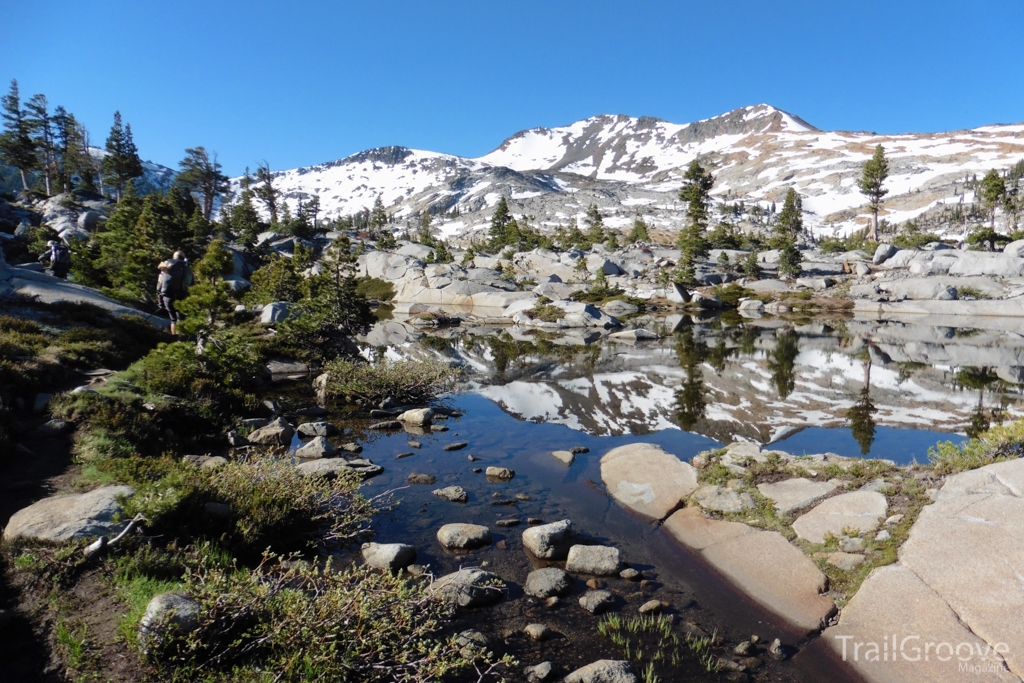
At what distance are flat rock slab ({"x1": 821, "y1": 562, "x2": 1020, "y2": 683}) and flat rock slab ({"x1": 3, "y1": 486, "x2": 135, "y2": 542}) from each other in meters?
8.38

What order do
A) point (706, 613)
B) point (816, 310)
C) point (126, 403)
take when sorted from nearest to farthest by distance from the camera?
point (706, 613) < point (126, 403) < point (816, 310)

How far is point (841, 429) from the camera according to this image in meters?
14.4

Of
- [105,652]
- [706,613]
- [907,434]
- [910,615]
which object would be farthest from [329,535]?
[907,434]

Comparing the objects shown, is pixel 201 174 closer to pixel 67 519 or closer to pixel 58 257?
pixel 58 257

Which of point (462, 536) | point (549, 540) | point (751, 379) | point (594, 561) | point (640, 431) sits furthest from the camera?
point (751, 379)

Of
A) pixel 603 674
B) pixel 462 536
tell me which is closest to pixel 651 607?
pixel 603 674

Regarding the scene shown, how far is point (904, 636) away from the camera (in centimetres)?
554

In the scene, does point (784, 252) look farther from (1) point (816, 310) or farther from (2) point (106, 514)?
(2) point (106, 514)

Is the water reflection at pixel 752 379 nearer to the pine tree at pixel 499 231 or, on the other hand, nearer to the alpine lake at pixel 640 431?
the alpine lake at pixel 640 431

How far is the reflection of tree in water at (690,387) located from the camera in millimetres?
15856

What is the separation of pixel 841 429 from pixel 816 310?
49.4 m

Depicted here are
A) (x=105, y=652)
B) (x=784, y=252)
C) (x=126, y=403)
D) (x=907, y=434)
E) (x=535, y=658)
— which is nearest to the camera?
(x=105, y=652)

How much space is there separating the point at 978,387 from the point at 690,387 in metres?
11.2

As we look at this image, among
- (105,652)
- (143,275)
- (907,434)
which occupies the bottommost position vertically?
(907,434)
